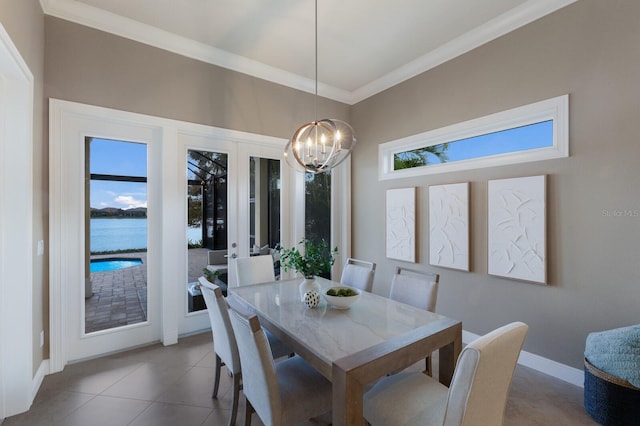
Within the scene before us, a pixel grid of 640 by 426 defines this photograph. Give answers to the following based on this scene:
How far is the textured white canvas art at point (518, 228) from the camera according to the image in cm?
259

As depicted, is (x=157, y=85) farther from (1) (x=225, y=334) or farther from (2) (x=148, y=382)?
(2) (x=148, y=382)

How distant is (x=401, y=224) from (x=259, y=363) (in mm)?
2803

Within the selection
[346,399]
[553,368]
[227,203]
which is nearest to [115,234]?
[227,203]

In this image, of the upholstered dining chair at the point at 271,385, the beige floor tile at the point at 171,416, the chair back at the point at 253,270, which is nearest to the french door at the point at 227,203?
the chair back at the point at 253,270

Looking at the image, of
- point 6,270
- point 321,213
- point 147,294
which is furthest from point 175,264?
point 321,213

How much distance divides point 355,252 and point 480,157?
7.41 ft

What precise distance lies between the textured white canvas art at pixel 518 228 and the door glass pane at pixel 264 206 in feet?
8.44

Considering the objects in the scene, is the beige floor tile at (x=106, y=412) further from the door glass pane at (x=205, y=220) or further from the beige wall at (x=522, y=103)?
the door glass pane at (x=205, y=220)

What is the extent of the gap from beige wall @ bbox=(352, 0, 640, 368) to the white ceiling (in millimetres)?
247

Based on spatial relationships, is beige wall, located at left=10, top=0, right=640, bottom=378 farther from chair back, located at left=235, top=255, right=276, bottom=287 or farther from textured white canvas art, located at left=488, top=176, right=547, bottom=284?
chair back, located at left=235, top=255, right=276, bottom=287

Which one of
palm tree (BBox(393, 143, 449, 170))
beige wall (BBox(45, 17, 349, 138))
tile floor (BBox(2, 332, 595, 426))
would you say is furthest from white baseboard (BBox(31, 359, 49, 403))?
palm tree (BBox(393, 143, 449, 170))

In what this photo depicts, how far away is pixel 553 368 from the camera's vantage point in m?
2.55

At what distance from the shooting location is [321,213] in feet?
14.8

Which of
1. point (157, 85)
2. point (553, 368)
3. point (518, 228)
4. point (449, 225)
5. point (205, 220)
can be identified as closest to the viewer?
point (553, 368)
